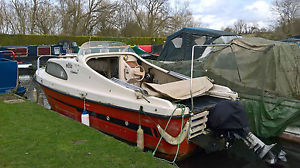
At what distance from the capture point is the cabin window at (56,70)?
6539mm

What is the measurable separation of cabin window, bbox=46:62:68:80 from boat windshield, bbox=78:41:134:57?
2.40ft

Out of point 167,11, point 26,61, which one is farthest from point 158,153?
point 167,11

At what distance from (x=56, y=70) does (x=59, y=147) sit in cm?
328

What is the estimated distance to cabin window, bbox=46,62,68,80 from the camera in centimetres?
654

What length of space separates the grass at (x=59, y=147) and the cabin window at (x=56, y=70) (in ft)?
4.78

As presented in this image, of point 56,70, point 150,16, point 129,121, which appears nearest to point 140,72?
point 129,121

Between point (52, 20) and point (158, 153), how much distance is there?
30922 millimetres

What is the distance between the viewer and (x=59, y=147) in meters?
4.11

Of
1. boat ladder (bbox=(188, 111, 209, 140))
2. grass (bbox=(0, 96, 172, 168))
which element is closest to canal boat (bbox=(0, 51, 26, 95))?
grass (bbox=(0, 96, 172, 168))

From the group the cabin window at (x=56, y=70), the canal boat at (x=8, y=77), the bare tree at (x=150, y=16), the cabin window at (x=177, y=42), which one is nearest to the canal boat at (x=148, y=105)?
the cabin window at (x=56, y=70)

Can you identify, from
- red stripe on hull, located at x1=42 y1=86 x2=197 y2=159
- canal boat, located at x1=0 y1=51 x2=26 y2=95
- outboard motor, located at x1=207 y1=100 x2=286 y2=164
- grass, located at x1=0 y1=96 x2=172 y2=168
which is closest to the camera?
grass, located at x1=0 y1=96 x2=172 y2=168

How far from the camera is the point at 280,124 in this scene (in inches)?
232

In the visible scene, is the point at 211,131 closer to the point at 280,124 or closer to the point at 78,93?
the point at 280,124

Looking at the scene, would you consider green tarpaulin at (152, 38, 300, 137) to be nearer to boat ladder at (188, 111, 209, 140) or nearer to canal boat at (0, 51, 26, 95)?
boat ladder at (188, 111, 209, 140)
